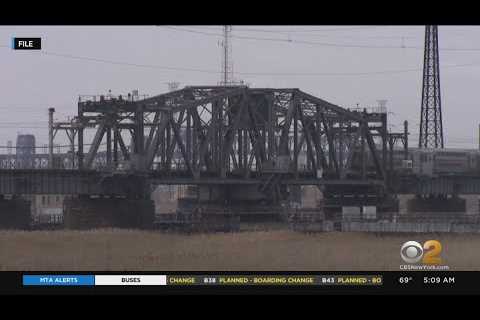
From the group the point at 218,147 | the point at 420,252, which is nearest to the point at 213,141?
the point at 218,147

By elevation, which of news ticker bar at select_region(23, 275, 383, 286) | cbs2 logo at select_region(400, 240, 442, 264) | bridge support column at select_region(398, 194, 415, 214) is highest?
cbs2 logo at select_region(400, 240, 442, 264)

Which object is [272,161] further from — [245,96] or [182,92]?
[182,92]

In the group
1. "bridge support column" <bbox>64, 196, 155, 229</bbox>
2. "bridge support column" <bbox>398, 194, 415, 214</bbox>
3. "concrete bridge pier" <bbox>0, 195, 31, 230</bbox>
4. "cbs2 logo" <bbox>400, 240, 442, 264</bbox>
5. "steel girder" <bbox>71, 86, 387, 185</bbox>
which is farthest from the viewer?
"bridge support column" <bbox>398, 194, 415, 214</bbox>

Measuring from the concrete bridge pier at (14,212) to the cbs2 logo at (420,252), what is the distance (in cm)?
5691

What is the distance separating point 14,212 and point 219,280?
63.3 meters

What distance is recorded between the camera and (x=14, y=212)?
246 feet

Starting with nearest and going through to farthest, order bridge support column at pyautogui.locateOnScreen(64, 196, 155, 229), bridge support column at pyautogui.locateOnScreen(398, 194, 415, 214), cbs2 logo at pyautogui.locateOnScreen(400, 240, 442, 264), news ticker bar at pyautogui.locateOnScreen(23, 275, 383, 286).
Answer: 1. news ticker bar at pyautogui.locateOnScreen(23, 275, 383, 286)
2. cbs2 logo at pyautogui.locateOnScreen(400, 240, 442, 264)
3. bridge support column at pyautogui.locateOnScreen(64, 196, 155, 229)
4. bridge support column at pyautogui.locateOnScreen(398, 194, 415, 214)

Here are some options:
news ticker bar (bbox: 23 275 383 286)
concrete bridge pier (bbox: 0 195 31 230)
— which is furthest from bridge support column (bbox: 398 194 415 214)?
news ticker bar (bbox: 23 275 383 286)

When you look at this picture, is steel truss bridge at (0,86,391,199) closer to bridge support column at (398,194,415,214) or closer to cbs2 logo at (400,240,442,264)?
bridge support column at (398,194,415,214)

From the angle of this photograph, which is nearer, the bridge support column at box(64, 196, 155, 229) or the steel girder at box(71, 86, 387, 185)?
the bridge support column at box(64, 196, 155, 229)

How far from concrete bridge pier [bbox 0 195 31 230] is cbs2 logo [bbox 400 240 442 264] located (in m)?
56.9

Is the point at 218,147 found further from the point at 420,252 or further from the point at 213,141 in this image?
the point at 420,252

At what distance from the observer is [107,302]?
14.5m

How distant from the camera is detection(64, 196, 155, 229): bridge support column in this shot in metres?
70.1
